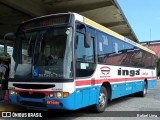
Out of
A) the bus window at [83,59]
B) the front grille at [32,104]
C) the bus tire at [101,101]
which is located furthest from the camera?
the bus tire at [101,101]

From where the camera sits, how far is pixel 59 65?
7969 millimetres

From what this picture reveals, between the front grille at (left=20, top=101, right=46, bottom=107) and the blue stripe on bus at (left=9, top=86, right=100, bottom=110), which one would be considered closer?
the blue stripe on bus at (left=9, top=86, right=100, bottom=110)

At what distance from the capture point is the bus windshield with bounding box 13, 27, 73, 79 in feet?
26.2

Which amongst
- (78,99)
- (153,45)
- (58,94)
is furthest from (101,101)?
(153,45)

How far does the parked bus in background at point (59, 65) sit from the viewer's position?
7.94 m

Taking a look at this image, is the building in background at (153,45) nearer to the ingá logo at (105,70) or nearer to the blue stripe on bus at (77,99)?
the ingá logo at (105,70)

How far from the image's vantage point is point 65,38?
26.9 ft

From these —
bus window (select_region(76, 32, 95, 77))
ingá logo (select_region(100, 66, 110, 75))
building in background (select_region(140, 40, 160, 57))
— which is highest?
building in background (select_region(140, 40, 160, 57))

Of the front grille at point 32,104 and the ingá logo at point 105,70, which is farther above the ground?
the ingá logo at point 105,70

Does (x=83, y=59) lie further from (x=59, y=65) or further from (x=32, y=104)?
(x=32, y=104)

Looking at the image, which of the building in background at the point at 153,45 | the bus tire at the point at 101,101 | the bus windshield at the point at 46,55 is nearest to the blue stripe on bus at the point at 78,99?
the bus tire at the point at 101,101

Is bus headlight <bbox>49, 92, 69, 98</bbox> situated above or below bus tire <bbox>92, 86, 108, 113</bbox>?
above

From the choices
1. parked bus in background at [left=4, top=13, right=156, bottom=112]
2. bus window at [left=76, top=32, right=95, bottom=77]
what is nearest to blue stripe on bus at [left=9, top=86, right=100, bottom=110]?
parked bus in background at [left=4, top=13, right=156, bottom=112]

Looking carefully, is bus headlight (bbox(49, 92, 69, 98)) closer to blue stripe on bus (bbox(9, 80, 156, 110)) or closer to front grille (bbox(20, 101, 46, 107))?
blue stripe on bus (bbox(9, 80, 156, 110))
